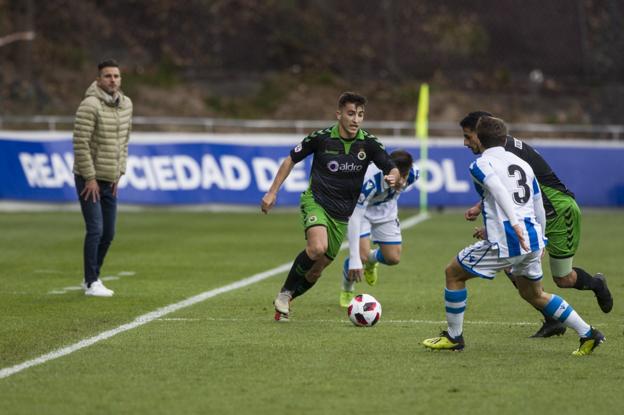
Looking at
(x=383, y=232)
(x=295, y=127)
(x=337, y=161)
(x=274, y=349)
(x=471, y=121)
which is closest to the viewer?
(x=274, y=349)

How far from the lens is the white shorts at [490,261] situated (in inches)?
338

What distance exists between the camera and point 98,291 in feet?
39.7

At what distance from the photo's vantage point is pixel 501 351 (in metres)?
8.82

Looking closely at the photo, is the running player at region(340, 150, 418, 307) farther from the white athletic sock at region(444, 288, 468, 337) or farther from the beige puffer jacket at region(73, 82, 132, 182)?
the white athletic sock at region(444, 288, 468, 337)

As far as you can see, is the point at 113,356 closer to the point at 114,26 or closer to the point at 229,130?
the point at 229,130

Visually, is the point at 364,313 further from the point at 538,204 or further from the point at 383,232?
the point at 383,232

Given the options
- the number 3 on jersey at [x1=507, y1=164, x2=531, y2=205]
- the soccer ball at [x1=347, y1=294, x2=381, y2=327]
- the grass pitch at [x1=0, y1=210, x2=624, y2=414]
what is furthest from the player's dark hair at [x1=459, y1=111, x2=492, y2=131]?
the soccer ball at [x1=347, y1=294, x2=381, y2=327]

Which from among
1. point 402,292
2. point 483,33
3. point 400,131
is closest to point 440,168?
point 400,131

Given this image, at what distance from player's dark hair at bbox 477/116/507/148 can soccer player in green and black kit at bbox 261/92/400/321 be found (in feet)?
5.73

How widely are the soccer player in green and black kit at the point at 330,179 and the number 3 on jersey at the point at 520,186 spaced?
6.14 ft

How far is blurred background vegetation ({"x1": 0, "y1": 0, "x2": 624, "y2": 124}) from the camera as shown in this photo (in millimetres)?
39031

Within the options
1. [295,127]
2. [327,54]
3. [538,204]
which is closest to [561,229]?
[538,204]

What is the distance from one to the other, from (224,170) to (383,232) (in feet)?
Result: 44.6

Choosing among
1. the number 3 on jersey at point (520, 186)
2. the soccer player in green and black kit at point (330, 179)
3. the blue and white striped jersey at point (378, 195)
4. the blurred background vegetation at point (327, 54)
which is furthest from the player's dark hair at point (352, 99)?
the blurred background vegetation at point (327, 54)
